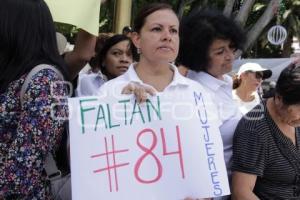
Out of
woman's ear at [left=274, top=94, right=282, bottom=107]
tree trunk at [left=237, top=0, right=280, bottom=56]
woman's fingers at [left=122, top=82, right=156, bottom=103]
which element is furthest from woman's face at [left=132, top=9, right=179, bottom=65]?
tree trunk at [left=237, top=0, right=280, bottom=56]

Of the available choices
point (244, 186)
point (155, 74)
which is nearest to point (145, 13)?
point (155, 74)

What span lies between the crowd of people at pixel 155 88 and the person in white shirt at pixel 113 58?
0.07 meters

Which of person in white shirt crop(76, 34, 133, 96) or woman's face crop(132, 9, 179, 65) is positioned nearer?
woman's face crop(132, 9, 179, 65)

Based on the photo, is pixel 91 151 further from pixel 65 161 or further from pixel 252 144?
pixel 252 144

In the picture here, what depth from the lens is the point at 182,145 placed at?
189cm

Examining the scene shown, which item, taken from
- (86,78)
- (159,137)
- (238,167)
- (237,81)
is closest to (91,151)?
(159,137)

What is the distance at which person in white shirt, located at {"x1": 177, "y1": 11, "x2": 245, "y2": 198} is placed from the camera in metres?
2.35

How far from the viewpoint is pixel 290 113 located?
2.08 meters

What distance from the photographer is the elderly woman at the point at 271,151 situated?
2.04m

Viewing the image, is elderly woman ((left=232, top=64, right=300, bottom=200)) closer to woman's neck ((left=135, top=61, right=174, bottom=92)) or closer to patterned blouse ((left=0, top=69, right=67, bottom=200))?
woman's neck ((left=135, top=61, right=174, bottom=92))

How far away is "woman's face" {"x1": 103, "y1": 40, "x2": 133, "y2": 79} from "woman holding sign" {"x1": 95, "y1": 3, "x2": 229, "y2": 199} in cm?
86

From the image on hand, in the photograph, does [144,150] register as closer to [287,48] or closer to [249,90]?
[249,90]

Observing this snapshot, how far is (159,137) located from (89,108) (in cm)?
31

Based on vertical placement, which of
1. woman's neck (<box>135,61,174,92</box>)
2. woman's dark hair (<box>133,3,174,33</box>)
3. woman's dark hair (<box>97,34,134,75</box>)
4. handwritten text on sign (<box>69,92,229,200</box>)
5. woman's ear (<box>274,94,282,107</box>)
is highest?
woman's dark hair (<box>133,3,174,33</box>)
